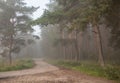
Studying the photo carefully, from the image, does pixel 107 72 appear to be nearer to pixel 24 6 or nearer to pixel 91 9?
pixel 91 9

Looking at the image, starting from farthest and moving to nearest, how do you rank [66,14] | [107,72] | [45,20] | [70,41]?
1. [70,41]
2. [66,14]
3. [45,20]
4. [107,72]

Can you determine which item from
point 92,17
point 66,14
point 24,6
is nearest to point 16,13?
point 24,6

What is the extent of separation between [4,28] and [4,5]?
11.6 feet

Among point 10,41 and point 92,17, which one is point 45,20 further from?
point 10,41

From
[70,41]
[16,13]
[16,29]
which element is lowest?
[70,41]

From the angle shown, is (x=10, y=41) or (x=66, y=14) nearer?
(x=66, y=14)

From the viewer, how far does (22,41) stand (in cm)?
3456

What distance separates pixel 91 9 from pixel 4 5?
2029 cm

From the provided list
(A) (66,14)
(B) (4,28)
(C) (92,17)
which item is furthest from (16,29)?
(C) (92,17)

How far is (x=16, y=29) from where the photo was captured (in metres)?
32.5

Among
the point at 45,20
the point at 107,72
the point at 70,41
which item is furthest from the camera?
the point at 70,41

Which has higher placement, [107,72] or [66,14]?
[66,14]

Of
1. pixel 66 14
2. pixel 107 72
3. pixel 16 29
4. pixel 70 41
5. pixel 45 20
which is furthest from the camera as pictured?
pixel 16 29

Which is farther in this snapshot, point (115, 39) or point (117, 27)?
point (115, 39)
